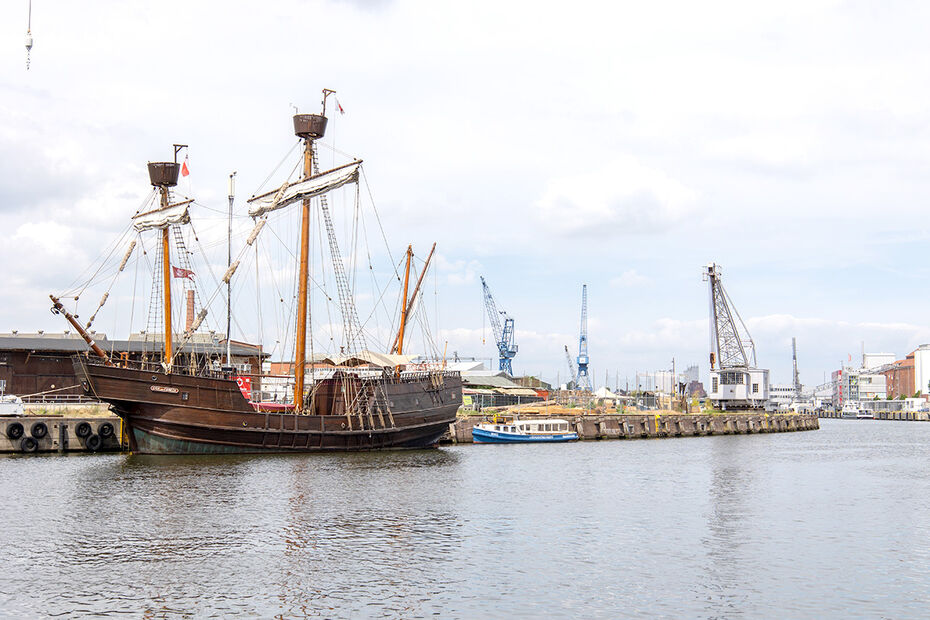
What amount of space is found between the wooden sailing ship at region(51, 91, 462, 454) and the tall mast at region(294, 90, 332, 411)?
3.0 inches

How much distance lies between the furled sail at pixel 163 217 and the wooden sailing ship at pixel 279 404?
75mm

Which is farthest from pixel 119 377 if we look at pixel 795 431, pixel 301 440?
pixel 795 431

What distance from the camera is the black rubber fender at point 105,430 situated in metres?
66.9

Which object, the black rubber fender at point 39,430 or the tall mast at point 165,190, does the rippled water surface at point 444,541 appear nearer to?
the black rubber fender at point 39,430

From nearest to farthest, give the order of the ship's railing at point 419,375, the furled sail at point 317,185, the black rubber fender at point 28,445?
the black rubber fender at point 28,445 < the furled sail at point 317,185 < the ship's railing at point 419,375

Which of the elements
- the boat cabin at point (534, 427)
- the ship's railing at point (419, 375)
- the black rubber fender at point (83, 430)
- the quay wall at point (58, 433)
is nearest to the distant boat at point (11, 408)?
the quay wall at point (58, 433)

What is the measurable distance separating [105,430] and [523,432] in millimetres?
40158

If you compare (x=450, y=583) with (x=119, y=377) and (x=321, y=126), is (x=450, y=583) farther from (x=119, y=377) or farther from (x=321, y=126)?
(x=321, y=126)

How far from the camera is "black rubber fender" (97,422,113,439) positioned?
66.9 meters

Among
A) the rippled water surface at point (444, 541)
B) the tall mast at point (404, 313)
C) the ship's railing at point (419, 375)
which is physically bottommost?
the rippled water surface at point (444, 541)

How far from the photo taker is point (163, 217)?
2719 inches

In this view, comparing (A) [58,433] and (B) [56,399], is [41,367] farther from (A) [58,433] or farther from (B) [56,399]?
(A) [58,433]

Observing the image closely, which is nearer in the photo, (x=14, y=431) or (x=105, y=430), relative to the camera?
(x=14, y=431)

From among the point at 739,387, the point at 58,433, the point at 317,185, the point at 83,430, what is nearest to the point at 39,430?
the point at 58,433
